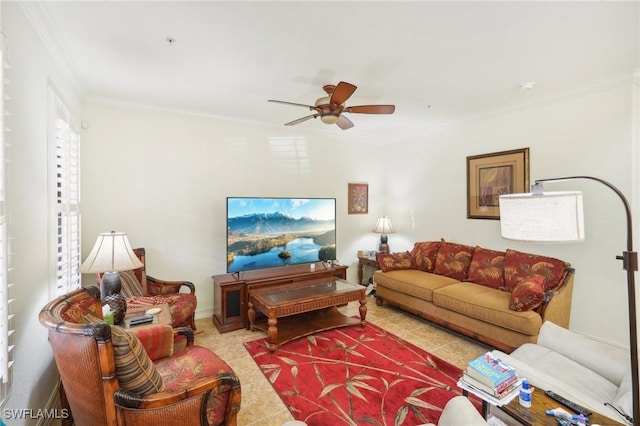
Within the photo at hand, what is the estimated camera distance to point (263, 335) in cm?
343

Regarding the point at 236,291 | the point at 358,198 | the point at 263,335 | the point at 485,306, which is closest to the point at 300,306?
the point at 263,335

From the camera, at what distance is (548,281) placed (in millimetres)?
3037

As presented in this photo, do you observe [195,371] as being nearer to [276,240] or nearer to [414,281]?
[276,240]

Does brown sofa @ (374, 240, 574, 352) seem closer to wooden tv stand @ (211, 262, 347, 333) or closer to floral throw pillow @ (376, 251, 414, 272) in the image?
floral throw pillow @ (376, 251, 414, 272)

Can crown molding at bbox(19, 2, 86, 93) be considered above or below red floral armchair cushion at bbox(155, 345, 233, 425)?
above

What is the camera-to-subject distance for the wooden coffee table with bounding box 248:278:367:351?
309 centimetres

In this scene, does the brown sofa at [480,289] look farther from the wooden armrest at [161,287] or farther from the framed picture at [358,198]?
the wooden armrest at [161,287]

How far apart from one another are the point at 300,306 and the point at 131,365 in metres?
1.94

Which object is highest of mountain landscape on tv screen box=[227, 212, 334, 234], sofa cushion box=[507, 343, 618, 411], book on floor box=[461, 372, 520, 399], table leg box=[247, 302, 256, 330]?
mountain landscape on tv screen box=[227, 212, 334, 234]

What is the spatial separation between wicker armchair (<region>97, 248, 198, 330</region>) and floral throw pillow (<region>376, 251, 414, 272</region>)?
2527mm

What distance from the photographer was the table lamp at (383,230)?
5.15 metres

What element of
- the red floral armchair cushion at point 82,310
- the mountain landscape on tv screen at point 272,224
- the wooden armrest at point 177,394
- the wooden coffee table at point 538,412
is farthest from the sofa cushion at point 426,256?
the red floral armchair cushion at point 82,310

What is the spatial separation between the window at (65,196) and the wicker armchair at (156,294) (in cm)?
44

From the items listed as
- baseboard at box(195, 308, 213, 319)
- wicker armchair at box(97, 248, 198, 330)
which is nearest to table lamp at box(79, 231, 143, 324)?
wicker armchair at box(97, 248, 198, 330)
